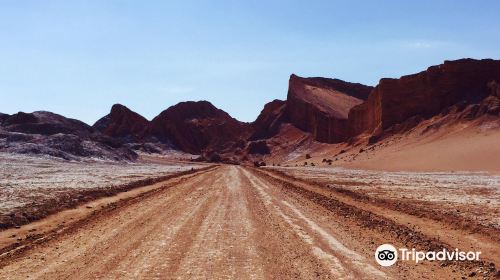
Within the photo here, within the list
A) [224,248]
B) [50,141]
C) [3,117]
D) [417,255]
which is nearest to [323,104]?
[50,141]

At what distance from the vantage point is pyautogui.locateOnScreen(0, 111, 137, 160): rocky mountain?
71394 mm

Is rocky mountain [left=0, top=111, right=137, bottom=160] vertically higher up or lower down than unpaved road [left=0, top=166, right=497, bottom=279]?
higher up

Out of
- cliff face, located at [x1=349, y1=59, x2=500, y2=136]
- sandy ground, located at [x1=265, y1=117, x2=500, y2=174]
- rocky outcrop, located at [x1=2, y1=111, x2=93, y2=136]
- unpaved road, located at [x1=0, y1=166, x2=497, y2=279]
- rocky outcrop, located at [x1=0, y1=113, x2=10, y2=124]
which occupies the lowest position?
unpaved road, located at [x1=0, y1=166, x2=497, y2=279]

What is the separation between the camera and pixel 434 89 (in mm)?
83875

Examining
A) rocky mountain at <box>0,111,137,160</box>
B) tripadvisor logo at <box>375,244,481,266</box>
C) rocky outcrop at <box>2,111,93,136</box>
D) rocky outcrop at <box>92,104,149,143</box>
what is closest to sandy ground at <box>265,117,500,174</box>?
tripadvisor logo at <box>375,244,481,266</box>

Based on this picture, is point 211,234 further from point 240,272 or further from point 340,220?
point 340,220

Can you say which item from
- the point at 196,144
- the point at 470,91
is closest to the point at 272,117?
the point at 196,144

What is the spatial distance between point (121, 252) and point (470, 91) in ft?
275

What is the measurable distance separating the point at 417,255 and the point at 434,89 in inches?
3172

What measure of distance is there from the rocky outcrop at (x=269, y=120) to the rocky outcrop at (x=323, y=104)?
4143 millimetres

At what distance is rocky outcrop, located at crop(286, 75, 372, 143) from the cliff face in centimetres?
2377

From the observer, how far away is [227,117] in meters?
196

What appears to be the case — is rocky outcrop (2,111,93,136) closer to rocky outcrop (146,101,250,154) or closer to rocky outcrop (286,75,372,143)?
rocky outcrop (286,75,372,143)

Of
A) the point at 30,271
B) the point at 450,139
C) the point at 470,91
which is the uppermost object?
the point at 470,91
